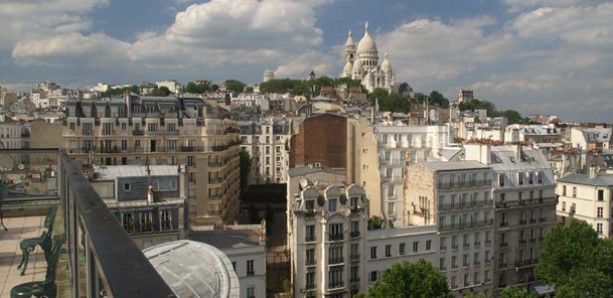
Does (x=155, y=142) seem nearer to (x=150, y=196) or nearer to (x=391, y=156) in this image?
(x=150, y=196)

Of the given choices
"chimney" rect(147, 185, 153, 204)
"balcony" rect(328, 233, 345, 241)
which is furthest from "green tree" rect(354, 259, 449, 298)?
"chimney" rect(147, 185, 153, 204)

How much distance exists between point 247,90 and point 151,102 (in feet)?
434

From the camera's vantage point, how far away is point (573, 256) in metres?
32.0

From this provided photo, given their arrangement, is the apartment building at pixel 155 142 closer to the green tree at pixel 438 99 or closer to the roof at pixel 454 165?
the roof at pixel 454 165

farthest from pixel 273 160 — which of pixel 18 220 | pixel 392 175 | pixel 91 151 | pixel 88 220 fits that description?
pixel 88 220

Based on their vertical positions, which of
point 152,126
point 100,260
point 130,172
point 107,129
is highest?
point 152,126

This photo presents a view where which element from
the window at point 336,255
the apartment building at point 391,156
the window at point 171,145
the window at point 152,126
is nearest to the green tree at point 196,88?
the apartment building at point 391,156

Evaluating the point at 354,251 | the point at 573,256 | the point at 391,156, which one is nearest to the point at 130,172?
the point at 354,251

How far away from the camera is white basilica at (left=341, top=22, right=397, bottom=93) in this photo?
18038 cm

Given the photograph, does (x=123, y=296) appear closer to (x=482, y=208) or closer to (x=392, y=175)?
Result: (x=482, y=208)

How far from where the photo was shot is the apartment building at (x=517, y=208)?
37.3m

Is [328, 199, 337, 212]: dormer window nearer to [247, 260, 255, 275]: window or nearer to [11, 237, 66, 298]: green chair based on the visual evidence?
[247, 260, 255, 275]: window

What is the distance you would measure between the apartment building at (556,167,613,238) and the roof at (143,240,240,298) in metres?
33.7

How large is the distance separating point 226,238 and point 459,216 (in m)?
14.9
